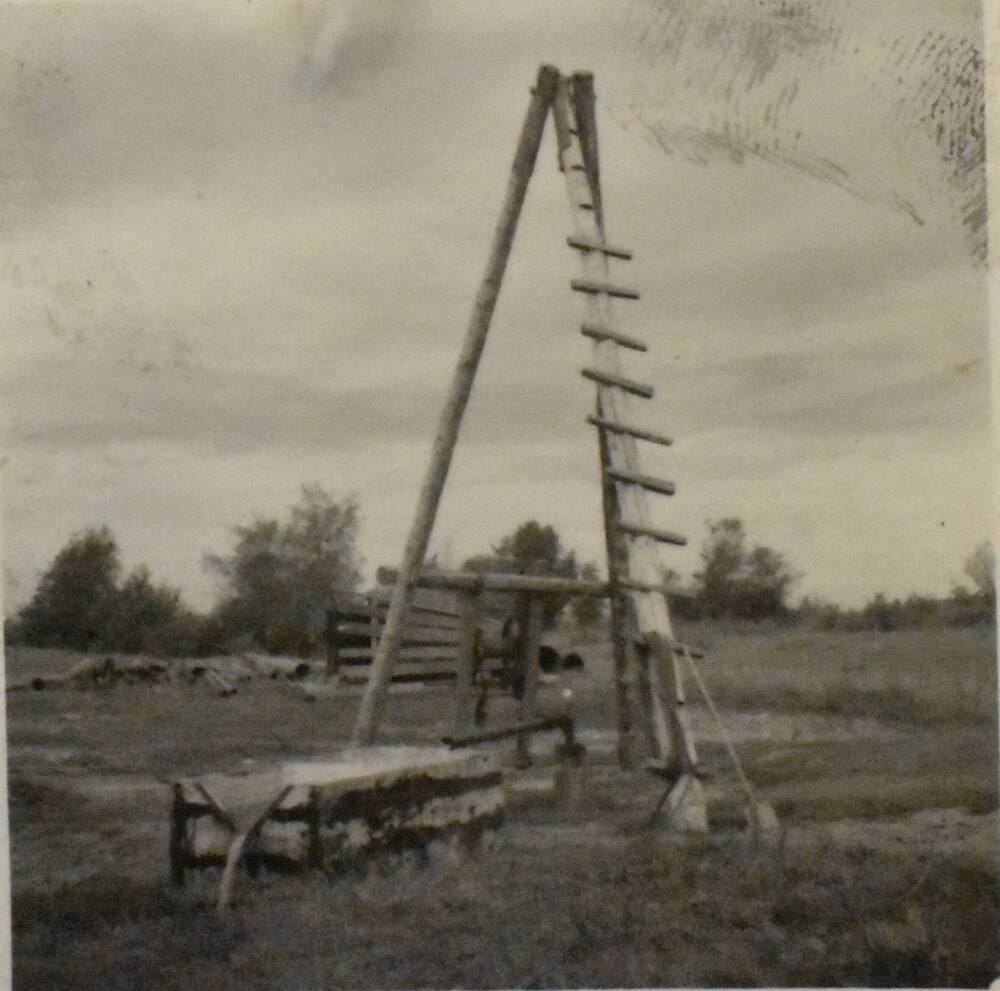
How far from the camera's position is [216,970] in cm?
412

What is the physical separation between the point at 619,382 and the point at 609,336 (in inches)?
→ 6.8

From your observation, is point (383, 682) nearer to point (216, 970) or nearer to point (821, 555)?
point (216, 970)

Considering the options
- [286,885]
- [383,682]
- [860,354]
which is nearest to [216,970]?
[286,885]

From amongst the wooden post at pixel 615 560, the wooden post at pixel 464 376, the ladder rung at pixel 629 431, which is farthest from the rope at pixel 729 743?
the wooden post at pixel 464 376

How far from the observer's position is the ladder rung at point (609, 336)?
14.8 feet

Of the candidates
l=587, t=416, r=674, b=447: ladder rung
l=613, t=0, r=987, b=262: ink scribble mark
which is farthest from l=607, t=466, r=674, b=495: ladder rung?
l=613, t=0, r=987, b=262: ink scribble mark

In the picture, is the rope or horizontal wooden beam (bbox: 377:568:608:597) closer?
the rope

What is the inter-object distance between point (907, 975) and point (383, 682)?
2.02m

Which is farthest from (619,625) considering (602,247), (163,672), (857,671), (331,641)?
(163,672)

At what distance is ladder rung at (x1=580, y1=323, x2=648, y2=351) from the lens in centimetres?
452

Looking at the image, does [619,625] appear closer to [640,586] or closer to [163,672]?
[640,586]

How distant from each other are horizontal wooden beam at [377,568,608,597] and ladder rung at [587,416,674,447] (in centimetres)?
57

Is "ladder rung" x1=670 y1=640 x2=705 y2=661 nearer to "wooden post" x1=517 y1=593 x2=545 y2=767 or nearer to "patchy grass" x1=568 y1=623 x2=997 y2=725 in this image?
A: "patchy grass" x1=568 y1=623 x2=997 y2=725

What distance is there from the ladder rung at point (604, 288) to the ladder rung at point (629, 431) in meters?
0.45
